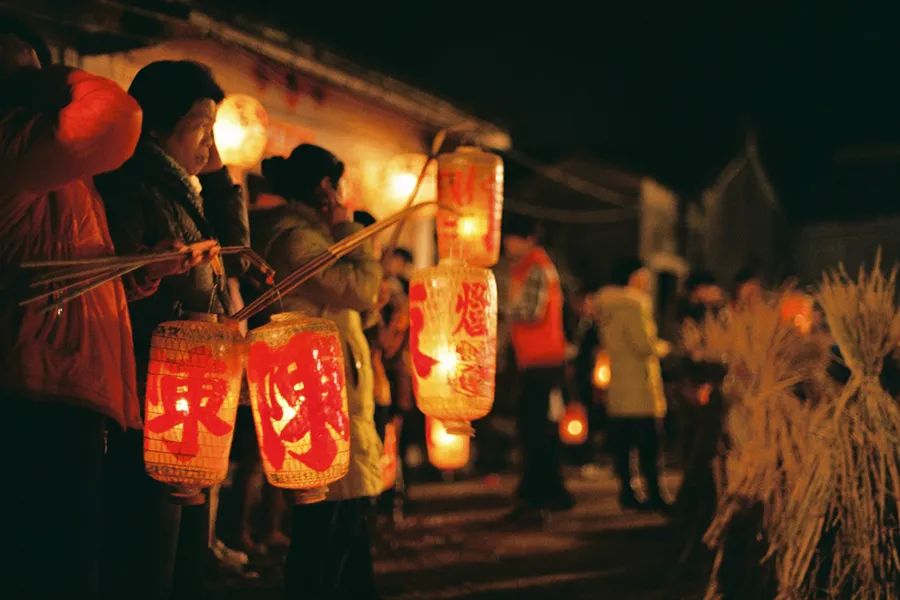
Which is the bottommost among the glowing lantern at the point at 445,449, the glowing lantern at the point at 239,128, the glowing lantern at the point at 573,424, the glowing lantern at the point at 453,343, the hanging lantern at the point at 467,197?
the glowing lantern at the point at 445,449

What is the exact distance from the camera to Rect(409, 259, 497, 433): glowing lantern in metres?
4.38

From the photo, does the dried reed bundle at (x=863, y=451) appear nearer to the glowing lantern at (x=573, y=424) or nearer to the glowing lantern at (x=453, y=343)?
the glowing lantern at (x=453, y=343)

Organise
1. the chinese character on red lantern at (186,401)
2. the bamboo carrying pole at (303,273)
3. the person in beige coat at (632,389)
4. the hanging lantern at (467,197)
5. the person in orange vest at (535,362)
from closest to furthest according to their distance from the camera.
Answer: the chinese character on red lantern at (186,401) < the bamboo carrying pole at (303,273) < the hanging lantern at (467,197) < the person in orange vest at (535,362) < the person in beige coat at (632,389)

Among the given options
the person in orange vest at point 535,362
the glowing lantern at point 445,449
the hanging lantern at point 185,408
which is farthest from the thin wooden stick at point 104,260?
the person in orange vest at point 535,362

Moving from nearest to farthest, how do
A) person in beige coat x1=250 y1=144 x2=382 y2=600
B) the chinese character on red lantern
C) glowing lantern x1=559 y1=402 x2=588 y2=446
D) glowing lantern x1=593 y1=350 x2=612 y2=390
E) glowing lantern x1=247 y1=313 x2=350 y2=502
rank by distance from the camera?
1. the chinese character on red lantern
2. glowing lantern x1=247 y1=313 x2=350 y2=502
3. person in beige coat x1=250 y1=144 x2=382 y2=600
4. glowing lantern x1=593 y1=350 x2=612 y2=390
5. glowing lantern x1=559 y1=402 x2=588 y2=446

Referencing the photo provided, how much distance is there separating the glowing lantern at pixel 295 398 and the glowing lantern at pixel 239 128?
11.1 ft

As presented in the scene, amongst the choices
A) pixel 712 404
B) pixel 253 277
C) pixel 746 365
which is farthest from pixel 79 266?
pixel 712 404

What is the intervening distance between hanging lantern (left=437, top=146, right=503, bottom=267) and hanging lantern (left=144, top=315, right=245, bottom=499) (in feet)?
6.28

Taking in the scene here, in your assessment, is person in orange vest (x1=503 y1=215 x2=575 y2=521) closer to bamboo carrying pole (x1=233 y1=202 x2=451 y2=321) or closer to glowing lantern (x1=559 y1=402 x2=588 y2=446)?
glowing lantern (x1=559 y1=402 x2=588 y2=446)

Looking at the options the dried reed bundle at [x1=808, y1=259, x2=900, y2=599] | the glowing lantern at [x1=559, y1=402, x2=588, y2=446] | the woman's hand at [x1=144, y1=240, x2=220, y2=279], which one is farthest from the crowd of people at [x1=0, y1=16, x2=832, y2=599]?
the glowing lantern at [x1=559, y1=402, x2=588, y2=446]

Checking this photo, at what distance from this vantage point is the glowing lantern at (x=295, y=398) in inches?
140

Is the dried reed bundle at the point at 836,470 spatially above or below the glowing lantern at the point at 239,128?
below

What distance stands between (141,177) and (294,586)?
77.4 inches

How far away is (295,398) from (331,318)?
2.66 ft
